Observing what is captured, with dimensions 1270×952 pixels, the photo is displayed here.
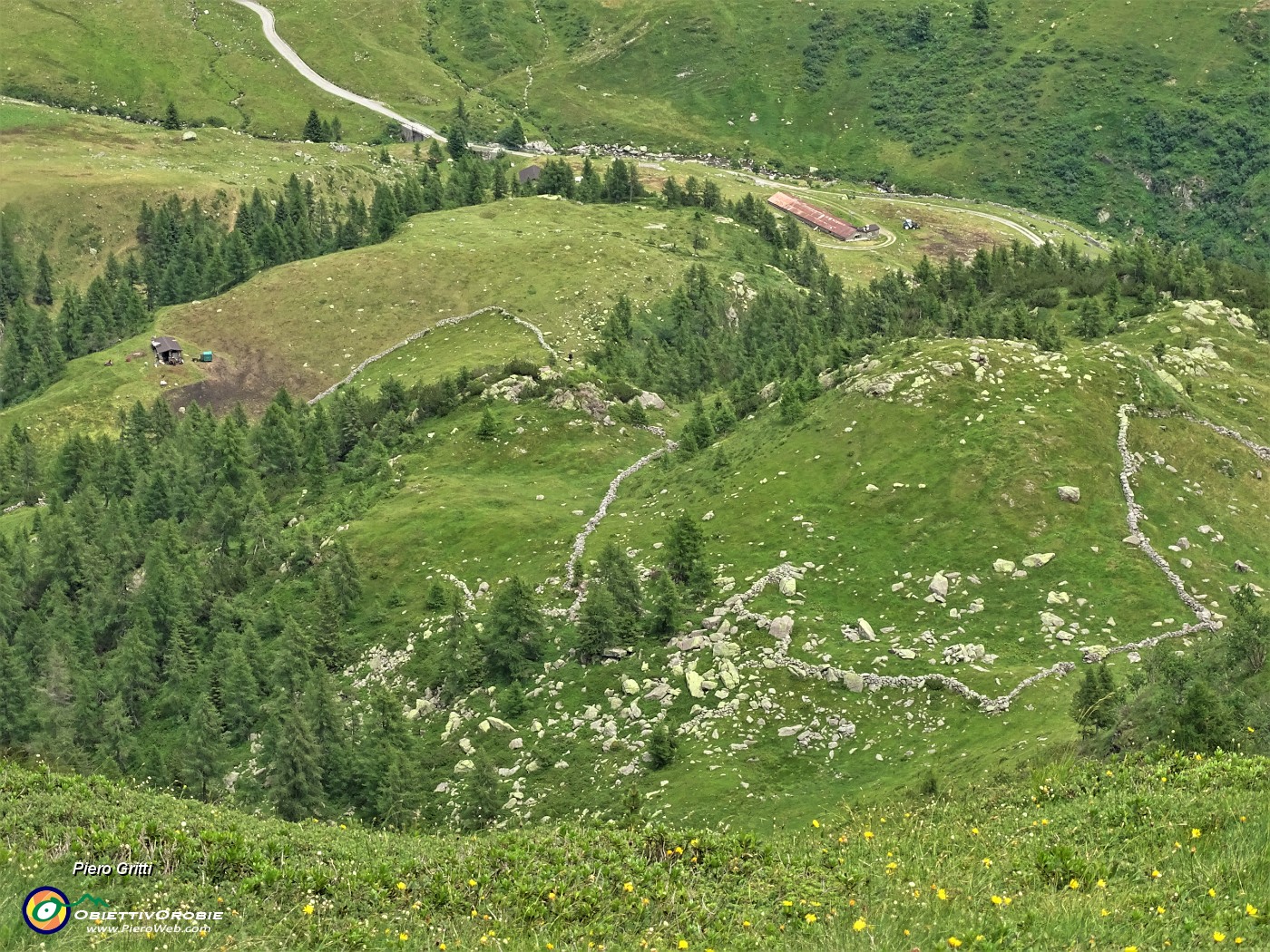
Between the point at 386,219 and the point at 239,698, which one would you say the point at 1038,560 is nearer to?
the point at 239,698

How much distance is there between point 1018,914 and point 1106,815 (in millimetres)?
6555

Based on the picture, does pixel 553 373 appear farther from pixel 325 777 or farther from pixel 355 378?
pixel 325 777

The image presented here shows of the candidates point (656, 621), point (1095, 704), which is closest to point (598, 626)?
point (656, 621)

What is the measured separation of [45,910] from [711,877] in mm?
14697

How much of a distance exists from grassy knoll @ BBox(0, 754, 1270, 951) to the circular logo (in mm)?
289

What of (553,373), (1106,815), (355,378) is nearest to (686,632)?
(1106,815)

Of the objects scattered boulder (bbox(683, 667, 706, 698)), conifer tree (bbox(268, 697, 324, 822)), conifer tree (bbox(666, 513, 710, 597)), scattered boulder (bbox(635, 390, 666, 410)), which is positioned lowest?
conifer tree (bbox(268, 697, 324, 822))

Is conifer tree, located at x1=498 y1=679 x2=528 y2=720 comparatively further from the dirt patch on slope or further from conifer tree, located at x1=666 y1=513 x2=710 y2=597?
the dirt patch on slope

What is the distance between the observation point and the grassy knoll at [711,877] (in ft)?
71.2

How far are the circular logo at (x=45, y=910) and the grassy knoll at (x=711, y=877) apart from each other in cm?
Answer: 29

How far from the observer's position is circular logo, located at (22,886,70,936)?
22.4 meters

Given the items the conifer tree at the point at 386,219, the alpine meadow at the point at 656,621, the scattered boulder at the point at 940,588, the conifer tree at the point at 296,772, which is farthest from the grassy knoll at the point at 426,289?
the conifer tree at the point at 296,772

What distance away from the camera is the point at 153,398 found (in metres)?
158

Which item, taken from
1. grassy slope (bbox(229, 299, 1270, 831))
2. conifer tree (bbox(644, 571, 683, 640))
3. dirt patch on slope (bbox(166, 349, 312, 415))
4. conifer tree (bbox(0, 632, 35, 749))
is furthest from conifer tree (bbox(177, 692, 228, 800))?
dirt patch on slope (bbox(166, 349, 312, 415))
